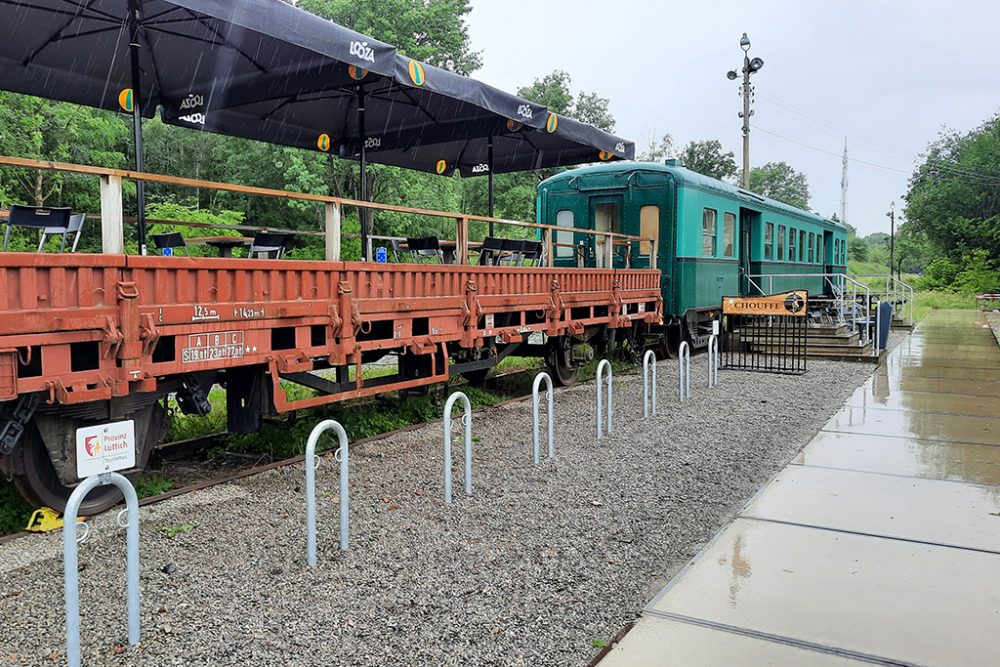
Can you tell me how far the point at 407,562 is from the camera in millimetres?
4160

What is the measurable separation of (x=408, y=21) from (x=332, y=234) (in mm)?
22089

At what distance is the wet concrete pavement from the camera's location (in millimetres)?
3217

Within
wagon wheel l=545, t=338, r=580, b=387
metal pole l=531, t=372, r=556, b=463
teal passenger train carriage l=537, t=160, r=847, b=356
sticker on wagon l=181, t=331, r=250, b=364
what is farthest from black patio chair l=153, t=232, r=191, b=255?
teal passenger train carriage l=537, t=160, r=847, b=356

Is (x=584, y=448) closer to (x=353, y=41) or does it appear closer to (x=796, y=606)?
(x=796, y=606)

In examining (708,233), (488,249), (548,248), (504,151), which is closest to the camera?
(488,249)

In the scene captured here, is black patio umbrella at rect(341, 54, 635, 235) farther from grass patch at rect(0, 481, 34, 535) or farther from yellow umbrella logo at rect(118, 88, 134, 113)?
grass patch at rect(0, 481, 34, 535)

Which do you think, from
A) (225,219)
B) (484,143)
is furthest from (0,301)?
(225,219)

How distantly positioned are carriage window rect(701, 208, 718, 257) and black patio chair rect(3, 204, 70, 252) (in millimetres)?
10377

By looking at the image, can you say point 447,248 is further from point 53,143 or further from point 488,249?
point 53,143

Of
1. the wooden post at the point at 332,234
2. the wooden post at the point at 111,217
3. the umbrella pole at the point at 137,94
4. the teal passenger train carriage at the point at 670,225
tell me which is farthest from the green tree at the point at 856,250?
the wooden post at the point at 111,217

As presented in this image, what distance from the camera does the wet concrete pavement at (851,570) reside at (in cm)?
322

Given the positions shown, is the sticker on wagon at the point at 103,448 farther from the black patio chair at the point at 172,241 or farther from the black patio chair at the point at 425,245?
the black patio chair at the point at 425,245

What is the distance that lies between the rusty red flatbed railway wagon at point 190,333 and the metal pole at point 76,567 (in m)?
1.13

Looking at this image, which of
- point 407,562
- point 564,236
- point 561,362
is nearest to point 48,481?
point 407,562
